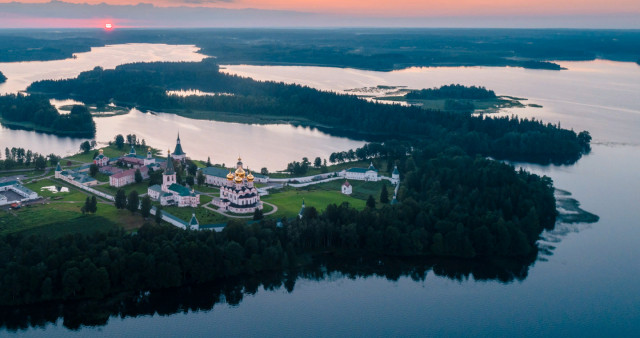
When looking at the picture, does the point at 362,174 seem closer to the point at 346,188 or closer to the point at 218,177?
the point at 346,188

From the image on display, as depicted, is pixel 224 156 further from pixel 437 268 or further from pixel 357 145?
pixel 437 268

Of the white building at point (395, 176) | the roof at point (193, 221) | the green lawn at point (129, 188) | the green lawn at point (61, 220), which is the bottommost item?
the green lawn at point (61, 220)

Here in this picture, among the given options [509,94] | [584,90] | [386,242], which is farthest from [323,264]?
[584,90]

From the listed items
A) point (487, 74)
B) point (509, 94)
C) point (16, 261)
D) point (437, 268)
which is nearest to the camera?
point (16, 261)

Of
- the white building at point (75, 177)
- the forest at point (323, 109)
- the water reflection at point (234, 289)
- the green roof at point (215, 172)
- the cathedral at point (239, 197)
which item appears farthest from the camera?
the forest at point (323, 109)

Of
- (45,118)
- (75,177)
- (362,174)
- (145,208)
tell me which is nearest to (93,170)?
(75,177)

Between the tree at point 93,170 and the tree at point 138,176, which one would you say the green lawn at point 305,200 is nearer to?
the tree at point 138,176

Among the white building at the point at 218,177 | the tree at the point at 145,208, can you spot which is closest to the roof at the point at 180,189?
the tree at the point at 145,208
